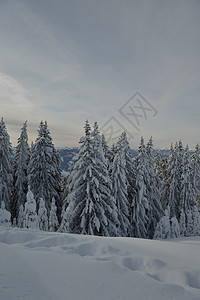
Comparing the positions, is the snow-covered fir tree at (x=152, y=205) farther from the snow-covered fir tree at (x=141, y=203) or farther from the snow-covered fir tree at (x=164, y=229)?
the snow-covered fir tree at (x=164, y=229)

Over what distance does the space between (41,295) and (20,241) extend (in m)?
3.93

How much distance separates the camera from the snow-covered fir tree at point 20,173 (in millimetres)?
22062

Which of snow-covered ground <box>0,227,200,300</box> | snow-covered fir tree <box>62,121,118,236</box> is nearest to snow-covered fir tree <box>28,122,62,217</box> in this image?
snow-covered fir tree <box>62,121,118,236</box>

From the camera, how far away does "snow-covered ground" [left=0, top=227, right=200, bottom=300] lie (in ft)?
12.2

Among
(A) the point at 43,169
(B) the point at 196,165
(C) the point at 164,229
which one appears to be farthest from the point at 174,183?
(A) the point at 43,169

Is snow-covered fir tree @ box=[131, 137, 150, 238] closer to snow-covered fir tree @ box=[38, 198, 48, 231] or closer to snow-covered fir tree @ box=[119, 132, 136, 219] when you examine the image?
snow-covered fir tree @ box=[119, 132, 136, 219]

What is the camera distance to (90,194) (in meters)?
15.0

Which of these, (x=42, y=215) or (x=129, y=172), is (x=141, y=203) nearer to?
(x=129, y=172)

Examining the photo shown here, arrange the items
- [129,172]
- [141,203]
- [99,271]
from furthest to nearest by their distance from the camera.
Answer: [129,172] → [141,203] → [99,271]

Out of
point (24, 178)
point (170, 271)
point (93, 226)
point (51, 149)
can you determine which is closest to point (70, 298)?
point (170, 271)

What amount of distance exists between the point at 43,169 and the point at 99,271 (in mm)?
17041

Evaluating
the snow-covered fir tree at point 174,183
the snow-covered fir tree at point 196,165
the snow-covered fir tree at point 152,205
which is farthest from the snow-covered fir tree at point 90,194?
the snow-covered fir tree at point 196,165

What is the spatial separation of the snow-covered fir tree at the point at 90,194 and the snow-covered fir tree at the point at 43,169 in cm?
625

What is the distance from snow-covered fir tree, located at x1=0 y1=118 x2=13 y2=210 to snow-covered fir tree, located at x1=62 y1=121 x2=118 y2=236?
10756 mm
